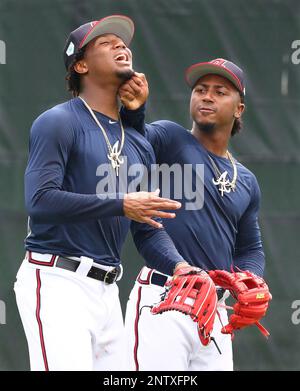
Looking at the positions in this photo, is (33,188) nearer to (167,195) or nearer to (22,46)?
(167,195)

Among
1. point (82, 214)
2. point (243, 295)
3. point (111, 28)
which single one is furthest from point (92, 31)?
point (243, 295)

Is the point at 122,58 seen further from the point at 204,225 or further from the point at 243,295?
the point at 243,295

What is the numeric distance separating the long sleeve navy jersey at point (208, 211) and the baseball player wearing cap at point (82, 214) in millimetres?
342

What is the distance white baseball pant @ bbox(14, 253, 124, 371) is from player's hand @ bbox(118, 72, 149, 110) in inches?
27.4

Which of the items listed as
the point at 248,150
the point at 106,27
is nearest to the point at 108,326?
the point at 106,27

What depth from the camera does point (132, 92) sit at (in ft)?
12.4

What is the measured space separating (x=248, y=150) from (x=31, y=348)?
244 centimetres

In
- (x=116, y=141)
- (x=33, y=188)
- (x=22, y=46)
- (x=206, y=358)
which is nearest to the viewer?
(x=33, y=188)

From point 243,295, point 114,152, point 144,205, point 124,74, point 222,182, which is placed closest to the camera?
point 144,205

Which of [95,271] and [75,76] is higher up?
[75,76]

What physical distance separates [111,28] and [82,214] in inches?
34.7

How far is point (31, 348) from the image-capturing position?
137 inches

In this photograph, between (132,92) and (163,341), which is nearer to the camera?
(132,92)

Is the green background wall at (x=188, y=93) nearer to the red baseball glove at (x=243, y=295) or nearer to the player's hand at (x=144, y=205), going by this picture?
the red baseball glove at (x=243, y=295)
